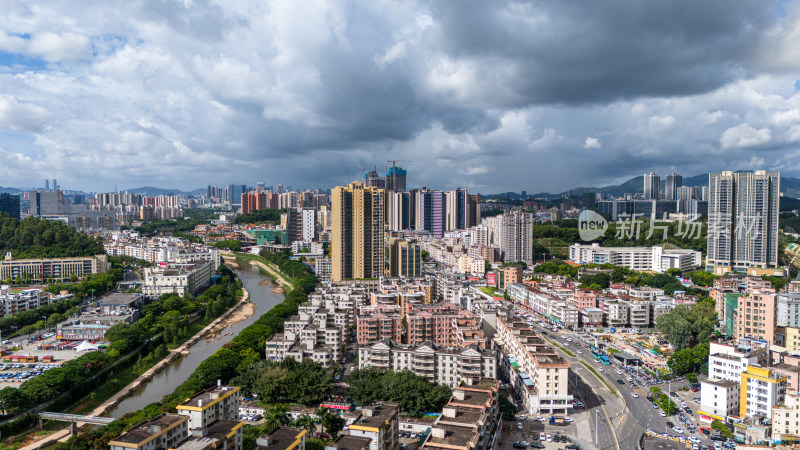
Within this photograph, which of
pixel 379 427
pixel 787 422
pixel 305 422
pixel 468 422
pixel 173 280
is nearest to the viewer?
pixel 379 427

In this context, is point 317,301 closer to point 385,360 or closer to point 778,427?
point 385,360

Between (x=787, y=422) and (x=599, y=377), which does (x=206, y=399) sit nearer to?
(x=599, y=377)

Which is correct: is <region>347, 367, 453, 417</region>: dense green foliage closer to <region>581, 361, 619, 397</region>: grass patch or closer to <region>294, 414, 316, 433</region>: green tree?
<region>294, 414, 316, 433</region>: green tree

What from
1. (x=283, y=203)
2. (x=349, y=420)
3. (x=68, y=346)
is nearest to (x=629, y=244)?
(x=349, y=420)

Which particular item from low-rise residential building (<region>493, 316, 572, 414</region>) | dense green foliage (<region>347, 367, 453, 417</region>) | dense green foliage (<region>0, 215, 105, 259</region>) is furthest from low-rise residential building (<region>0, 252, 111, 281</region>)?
low-rise residential building (<region>493, 316, 572, 414</region>)

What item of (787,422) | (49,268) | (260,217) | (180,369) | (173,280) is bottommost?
(180,369)

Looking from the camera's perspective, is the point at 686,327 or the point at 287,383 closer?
the point at 287,383

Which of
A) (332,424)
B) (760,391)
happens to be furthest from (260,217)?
(760,391)
